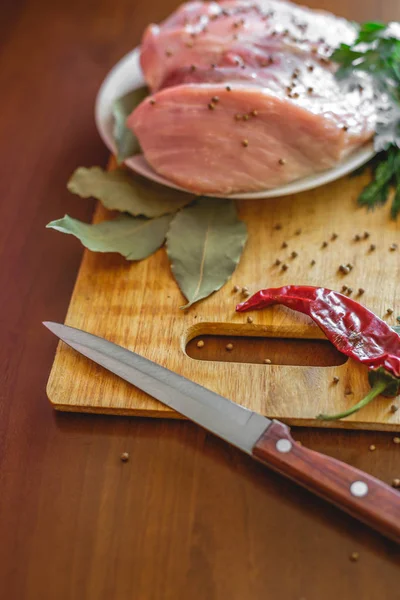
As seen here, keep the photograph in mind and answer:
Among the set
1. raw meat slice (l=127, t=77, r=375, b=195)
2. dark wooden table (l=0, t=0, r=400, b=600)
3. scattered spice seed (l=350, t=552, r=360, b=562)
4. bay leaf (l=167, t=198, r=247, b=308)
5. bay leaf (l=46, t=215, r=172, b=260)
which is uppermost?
raw meat slice (l=127, t=77, r=375, b=195)

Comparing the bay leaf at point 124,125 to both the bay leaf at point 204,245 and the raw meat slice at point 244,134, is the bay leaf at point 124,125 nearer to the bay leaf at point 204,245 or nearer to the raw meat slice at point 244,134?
the raw meat slice at point 244,134

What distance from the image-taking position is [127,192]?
1663 mm

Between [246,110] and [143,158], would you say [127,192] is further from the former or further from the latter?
[246,110]

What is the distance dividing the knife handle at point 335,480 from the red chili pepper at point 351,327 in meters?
0.12

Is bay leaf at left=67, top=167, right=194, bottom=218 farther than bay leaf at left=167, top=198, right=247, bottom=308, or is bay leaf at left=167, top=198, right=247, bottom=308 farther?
bay leaf at left=67, top=167, right=194, bottom=218

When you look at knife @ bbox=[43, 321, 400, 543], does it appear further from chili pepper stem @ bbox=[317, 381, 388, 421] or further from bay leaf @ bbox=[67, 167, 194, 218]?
bay leaf @ bbox=[67, 167, 194, 218]

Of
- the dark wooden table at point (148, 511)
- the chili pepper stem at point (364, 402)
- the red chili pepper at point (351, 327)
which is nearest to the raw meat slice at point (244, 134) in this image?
the red chili pepper at point (351, 327)

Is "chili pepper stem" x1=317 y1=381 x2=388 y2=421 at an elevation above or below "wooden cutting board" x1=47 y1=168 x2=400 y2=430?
below

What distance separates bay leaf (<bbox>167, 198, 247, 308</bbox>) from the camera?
1478 mm

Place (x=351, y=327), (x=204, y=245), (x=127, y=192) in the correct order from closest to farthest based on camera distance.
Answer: (x=351, y=327) → (x=204, y=245) → (x=127, y=192)

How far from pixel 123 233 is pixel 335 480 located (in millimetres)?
771

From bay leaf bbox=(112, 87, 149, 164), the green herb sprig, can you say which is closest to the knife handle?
the green herb sprig

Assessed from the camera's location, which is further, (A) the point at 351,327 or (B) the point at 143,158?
(B) the point at 143,158

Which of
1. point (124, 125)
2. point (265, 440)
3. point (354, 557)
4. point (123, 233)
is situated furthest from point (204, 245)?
point (354, 557)
